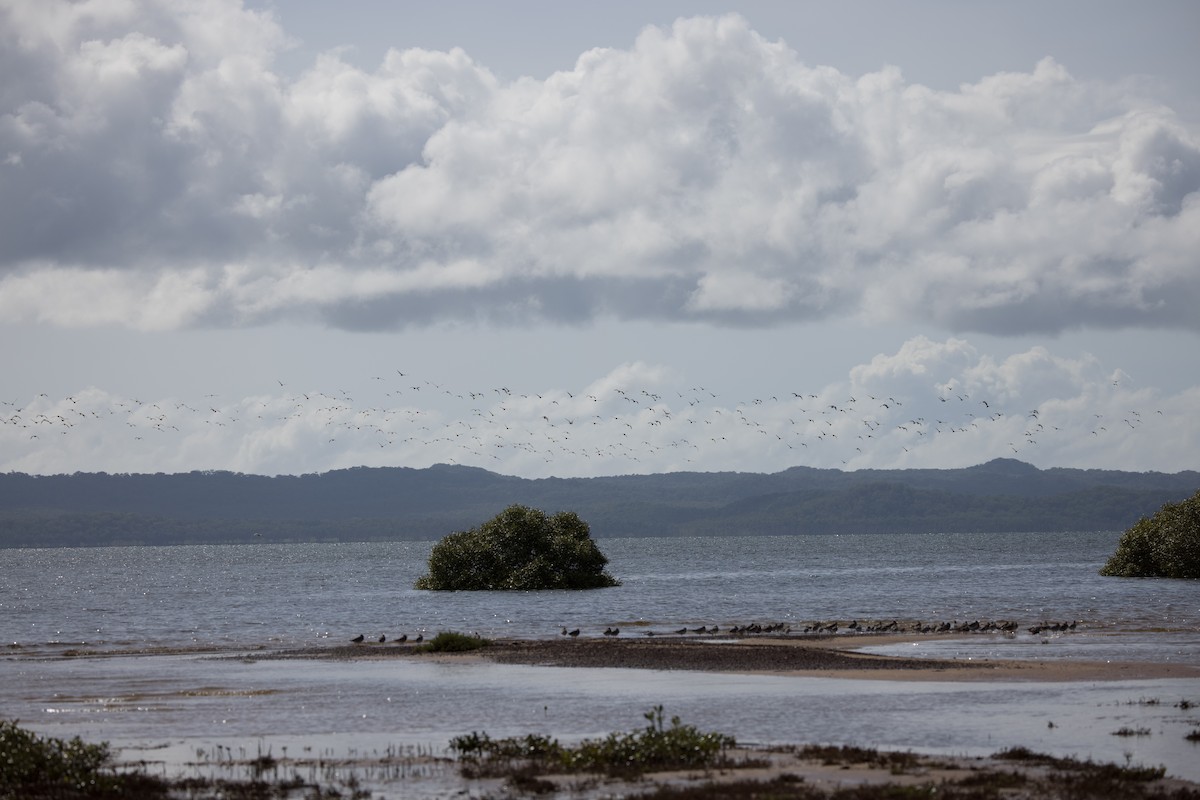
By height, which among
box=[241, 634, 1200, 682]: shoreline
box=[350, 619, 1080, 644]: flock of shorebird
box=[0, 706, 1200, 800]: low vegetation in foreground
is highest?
box=[0, 706, 1200, 800]: low vegetation in foreground

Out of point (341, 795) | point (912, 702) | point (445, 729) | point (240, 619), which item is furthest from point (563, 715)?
point (240, 619)

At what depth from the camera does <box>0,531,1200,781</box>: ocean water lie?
3075 cm

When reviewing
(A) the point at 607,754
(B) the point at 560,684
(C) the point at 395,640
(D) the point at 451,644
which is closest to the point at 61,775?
(A) the point at 607,754

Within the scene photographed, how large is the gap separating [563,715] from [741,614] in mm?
48491

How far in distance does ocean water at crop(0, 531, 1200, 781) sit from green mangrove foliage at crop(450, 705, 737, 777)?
Answer: 9.04 ft

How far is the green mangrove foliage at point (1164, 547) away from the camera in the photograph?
103812mm

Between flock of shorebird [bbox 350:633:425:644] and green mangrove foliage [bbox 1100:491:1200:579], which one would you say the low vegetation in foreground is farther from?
green mangrove foliage [bbox 1100:491:1200:579]

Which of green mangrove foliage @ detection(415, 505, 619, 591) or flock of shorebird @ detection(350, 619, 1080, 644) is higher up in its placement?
green mangrove foliage @ detection(415, 505, 619, 591)

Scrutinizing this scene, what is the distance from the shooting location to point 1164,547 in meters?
106

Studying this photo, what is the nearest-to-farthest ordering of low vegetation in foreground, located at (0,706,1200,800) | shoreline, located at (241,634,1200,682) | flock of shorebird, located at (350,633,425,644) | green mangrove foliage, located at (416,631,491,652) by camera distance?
low vegetation in foreground, located at (0,706,1200,800), shoreline, located at (241,634,1200,682), green mangrove foliage, located at (416,631,491,652), flock of shorebird, located at (350,633,425,644)

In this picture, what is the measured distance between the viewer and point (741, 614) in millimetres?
81688

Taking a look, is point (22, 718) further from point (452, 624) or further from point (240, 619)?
point (240, 619)

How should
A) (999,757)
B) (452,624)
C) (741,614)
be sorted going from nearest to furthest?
(999,757) → (452,624) → (741,614)

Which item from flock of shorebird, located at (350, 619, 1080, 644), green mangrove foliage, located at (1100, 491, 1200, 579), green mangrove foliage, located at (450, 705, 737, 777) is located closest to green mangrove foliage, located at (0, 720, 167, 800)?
green mangrove foliage, located at (450, 705, 737, 777)
